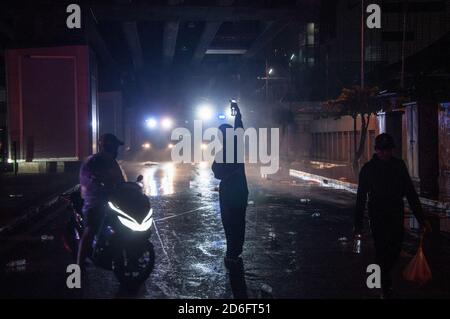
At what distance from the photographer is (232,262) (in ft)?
25.1

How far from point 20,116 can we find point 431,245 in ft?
74.6

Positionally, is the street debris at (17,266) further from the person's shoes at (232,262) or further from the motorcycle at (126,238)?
the person's shoes at (232,262)

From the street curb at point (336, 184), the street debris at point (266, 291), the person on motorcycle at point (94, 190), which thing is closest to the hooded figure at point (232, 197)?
the street debris at point (266, 291)

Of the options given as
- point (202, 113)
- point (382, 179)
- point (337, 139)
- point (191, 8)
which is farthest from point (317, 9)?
point (382, 179)

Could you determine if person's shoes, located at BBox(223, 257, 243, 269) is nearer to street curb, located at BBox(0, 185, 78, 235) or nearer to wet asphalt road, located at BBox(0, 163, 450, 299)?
wet asphalt road, located at BBox(0, 163, 450, 299)

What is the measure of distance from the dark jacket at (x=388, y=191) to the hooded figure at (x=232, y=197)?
2227 millimetres

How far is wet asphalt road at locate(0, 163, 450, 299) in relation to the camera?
20.6ft

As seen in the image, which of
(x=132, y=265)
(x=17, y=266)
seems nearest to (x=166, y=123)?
(x=17, y=266)

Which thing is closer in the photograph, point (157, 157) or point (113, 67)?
point (113, 67)

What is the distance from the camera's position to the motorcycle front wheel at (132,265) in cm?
638

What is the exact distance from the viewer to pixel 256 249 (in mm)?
8836

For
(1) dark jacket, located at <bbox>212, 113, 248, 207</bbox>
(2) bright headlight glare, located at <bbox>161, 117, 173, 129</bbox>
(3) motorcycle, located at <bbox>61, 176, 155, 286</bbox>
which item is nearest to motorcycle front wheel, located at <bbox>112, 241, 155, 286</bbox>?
(3) motorcycle, located at <bbox>61, 176, 155, 286</bbox>

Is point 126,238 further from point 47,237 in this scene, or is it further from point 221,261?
point 47,237
